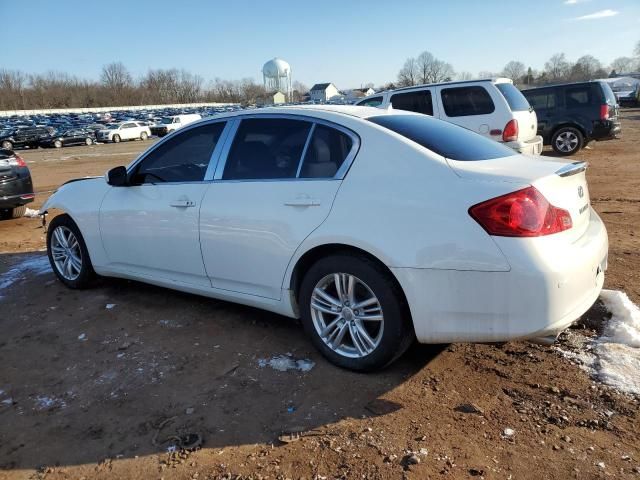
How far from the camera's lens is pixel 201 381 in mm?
3303

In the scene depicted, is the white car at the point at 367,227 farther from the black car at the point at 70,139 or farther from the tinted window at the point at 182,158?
the black car at the point at 70,139

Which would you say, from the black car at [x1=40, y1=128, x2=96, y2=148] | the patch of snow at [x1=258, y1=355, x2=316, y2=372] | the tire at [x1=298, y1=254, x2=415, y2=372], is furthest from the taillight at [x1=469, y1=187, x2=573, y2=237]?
the black car at [x1=40, y1=128, x2=96, y2=148]

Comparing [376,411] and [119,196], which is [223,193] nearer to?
[119,196]

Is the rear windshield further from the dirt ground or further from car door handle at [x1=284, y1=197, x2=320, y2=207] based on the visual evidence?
the dirt ground

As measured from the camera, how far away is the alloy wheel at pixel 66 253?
5.14 m

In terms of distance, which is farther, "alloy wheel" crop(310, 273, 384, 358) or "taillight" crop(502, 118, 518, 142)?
"taillight" crop(502, 118, 518, 142)

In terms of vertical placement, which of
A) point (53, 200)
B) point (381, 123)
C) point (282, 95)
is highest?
point (282, 95)

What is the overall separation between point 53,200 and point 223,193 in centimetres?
248

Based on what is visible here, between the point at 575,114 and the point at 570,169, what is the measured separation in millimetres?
12396

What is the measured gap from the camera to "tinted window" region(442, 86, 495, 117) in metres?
9.87

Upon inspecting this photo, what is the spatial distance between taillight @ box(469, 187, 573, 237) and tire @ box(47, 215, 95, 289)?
12.6 ft

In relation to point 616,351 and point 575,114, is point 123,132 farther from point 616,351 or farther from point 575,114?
point 616,351

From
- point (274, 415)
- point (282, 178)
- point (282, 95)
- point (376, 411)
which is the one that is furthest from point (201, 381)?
point (282, 95)

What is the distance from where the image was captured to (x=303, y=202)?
3.27 metres
